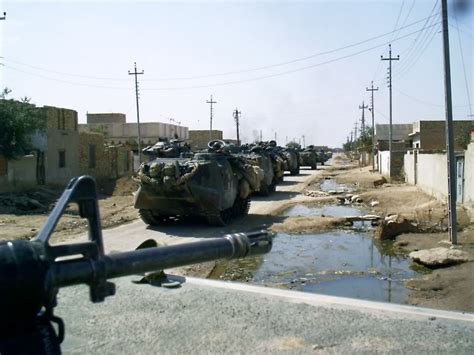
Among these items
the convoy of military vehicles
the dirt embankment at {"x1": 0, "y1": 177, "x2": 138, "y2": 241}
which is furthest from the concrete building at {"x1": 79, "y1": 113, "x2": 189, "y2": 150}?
the convoy of military vehicles

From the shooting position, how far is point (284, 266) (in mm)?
9898

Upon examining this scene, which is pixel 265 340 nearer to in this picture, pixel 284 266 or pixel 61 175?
pixel 284 266

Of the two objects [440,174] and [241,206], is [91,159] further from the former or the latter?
[440,174]

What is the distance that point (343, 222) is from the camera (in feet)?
48.8

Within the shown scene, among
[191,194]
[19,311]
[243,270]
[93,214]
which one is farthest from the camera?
[191,194]

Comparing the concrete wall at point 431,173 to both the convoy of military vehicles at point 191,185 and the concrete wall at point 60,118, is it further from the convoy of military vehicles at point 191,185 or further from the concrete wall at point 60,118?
the concrete wall at point 60,118

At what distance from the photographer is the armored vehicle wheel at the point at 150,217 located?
14109mm

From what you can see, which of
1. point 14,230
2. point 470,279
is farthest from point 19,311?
point 14,230

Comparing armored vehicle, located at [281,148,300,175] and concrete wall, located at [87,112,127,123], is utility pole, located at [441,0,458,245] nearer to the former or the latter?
armored vehicle, located at [281,148,300,175]

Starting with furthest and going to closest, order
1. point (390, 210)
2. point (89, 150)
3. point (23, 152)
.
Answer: point (89, 150) → point (23, 152) → point (390, 210)

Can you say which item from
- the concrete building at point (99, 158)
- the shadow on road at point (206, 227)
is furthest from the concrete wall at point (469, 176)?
the concrete building at point (99, 158)

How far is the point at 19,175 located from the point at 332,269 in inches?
629

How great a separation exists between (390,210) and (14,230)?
10.7 m

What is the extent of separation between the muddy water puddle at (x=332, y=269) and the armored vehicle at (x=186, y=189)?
2134 mm
